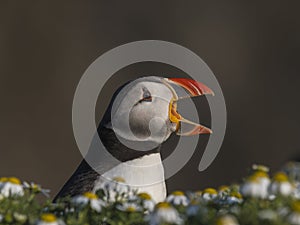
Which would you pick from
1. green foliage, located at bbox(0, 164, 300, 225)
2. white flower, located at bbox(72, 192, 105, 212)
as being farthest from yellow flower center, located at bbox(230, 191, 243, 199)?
white flower, located at bbox(72, 192, 105, 212)

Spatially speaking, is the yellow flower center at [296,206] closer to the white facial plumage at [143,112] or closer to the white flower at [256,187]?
the white flower at [256,187]

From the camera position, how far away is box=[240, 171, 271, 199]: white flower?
2.80 metres

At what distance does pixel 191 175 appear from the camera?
9359 millimetres

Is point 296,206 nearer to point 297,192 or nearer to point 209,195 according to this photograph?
point 297,192

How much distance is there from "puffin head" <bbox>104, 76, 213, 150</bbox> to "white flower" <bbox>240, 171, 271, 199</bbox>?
1684mm

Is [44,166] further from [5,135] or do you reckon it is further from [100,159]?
[100,159]

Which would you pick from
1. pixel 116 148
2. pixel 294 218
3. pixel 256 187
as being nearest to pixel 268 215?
pixel 294 218

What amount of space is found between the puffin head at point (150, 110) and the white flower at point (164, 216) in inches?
64.9

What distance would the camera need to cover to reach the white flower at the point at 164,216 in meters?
2.79

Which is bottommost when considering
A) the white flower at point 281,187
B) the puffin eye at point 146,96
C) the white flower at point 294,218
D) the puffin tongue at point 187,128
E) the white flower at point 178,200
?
the white flower at point 294,218

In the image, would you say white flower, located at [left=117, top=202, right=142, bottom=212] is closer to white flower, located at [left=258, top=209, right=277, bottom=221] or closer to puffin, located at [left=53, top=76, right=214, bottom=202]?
white flower, located at [left=258, top=209, right=277, bottom=221]

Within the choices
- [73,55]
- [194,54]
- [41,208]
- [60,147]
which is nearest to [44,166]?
[60,147]

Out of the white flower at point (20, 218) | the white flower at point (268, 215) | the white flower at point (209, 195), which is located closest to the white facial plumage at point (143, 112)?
the white flower at point (209, 195)

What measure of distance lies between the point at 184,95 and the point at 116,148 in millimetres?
448
